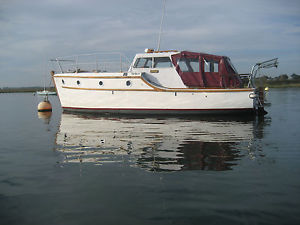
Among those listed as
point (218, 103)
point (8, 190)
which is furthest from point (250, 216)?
point (218, 103)

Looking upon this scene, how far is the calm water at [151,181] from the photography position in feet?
11.5

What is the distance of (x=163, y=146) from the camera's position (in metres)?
7.56

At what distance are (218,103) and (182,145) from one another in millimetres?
7386

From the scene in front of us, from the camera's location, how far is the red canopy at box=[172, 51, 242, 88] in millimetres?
14977

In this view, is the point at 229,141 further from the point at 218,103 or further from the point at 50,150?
the point at 218,103

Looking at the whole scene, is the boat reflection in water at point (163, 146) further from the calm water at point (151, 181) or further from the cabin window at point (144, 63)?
the cabin window at point (144, 63)

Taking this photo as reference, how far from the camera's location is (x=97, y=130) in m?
10.7

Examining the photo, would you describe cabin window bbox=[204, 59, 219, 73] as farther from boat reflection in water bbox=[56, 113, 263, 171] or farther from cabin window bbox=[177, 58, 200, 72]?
boat reflection in water bbox=[56, 113, 263, 171]

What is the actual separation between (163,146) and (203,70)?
28.5 feet

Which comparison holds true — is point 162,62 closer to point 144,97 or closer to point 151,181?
point 144,97

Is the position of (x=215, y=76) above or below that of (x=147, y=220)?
above

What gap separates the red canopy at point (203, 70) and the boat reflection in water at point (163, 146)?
486 centimetres

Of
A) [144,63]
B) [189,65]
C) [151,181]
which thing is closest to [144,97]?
[144,63]

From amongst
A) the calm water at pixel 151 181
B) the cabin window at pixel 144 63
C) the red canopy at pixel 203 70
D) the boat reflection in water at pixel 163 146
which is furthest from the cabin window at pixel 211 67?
the calm water at pixel 151 181
